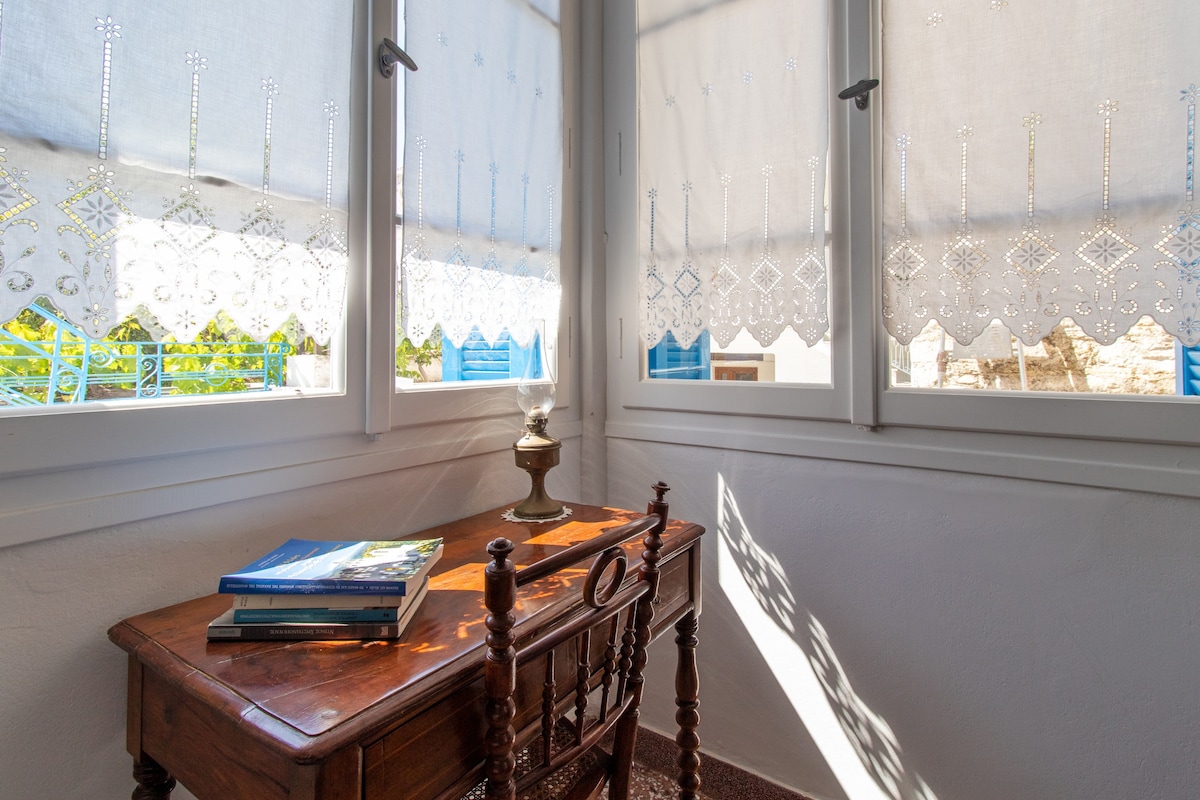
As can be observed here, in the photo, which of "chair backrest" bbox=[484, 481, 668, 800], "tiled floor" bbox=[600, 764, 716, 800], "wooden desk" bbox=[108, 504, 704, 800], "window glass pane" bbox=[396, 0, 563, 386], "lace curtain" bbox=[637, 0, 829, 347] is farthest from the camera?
"tiled floor" bbox=[600, 764, 716, 800]

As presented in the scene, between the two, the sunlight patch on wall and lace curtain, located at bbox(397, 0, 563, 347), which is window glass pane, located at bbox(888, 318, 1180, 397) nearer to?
the sunlight patch on wall

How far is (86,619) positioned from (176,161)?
29.1 inches

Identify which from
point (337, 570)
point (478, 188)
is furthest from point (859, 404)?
point (337, 570)

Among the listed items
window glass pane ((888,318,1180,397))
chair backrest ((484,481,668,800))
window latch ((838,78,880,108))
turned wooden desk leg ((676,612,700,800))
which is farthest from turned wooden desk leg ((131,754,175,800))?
window latch ((838,78,880,108))

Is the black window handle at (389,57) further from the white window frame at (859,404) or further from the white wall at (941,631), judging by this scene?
the white wall at (941,631)

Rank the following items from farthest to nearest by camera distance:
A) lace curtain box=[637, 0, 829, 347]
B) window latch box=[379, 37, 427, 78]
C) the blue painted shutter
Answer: the blue painted shutter < lace curtain box=[637, 0, 829, 347] < window latch box=[379, 37, 427, 78]

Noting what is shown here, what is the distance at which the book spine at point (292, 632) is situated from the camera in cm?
86

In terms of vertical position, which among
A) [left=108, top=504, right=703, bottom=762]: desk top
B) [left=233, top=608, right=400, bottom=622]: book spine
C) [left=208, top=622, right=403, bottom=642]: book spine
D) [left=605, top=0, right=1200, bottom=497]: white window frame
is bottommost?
[left=108, top=504, right=703, bottom=762]: desk top

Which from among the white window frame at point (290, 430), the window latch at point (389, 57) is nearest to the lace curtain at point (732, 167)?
the white window frame at point (290, 430)

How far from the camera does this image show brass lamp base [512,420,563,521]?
1.49 m

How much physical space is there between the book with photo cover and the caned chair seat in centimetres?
15

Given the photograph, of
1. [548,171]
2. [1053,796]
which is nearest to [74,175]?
[548,171]

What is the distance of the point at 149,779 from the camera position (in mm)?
896

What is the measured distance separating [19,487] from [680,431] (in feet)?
4.75
